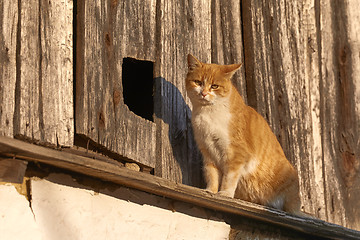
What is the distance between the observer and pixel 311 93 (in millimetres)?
5184

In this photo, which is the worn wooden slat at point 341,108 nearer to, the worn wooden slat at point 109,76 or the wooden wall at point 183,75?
the wooden wall at point 183,75

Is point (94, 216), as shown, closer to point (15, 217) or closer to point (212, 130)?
point (15, 217)

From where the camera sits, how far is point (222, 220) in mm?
4172

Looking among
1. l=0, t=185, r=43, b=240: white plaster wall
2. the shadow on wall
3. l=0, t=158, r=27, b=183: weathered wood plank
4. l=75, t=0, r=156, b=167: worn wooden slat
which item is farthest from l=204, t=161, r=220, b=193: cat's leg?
l=0, t=158, r=27, b=183: weathered wood plank

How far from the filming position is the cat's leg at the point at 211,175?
14.4ft

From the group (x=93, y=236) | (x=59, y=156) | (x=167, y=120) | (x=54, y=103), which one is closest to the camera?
(x=59, y=156)

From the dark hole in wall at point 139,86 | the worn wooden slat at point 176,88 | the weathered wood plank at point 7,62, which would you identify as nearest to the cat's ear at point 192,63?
the worn wooden slat at point 176,88

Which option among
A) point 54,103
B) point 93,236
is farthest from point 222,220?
point 54,103

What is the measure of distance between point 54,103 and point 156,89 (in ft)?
2.89

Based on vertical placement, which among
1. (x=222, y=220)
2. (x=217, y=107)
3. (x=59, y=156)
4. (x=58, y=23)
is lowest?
(x=222, y=220)

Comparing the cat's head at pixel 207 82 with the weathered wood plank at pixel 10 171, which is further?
the cat's head at pixel 207 82

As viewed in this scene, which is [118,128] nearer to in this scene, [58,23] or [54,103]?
[54,103]

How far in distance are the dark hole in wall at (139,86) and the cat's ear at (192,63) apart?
64 centimetres

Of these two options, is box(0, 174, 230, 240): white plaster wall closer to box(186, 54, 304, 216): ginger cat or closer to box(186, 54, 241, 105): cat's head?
box(186, 54, 304, 216): ginger cat
